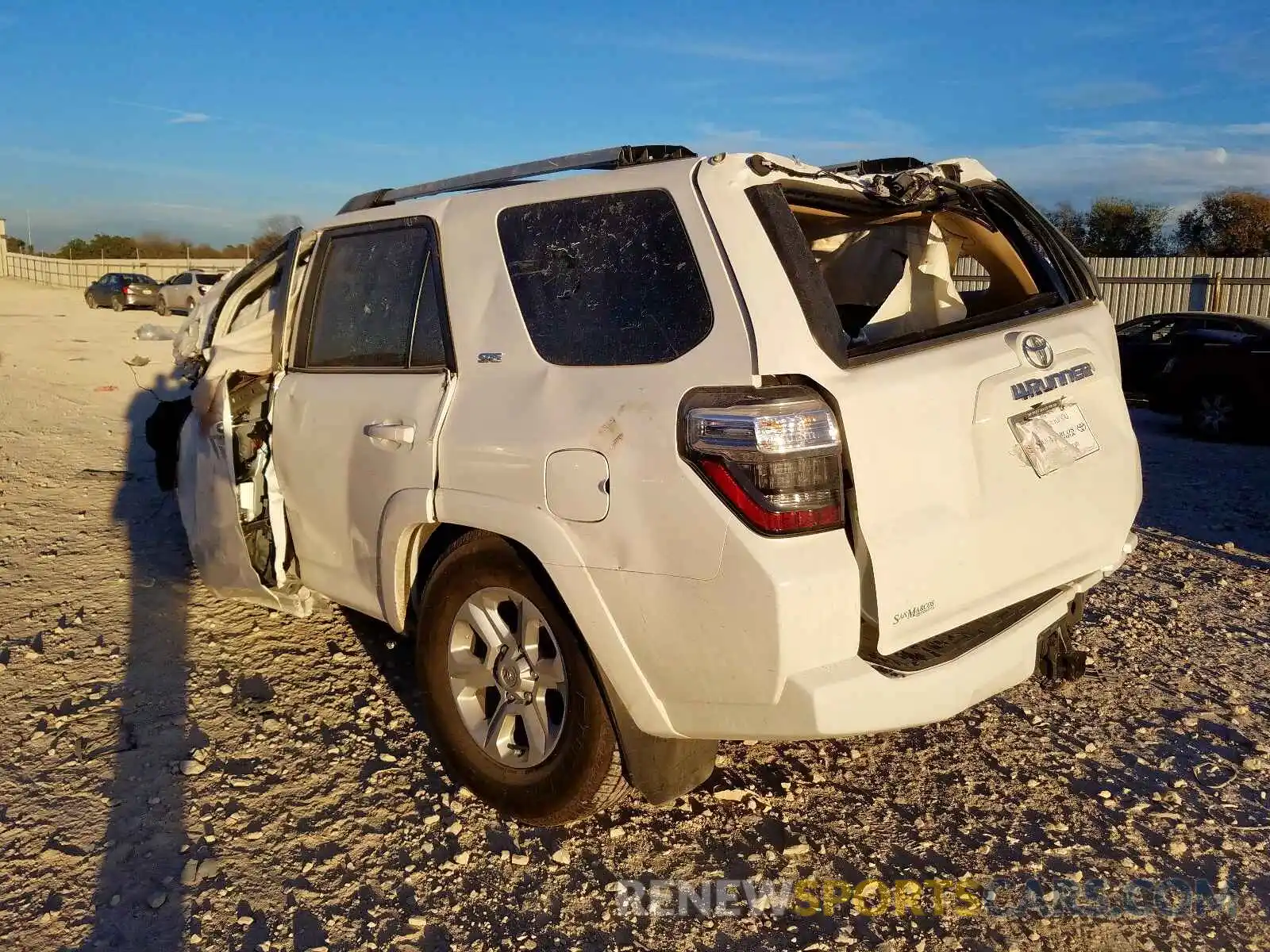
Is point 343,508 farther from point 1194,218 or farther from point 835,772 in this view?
point 1194,218

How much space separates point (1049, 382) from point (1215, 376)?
10304 mm

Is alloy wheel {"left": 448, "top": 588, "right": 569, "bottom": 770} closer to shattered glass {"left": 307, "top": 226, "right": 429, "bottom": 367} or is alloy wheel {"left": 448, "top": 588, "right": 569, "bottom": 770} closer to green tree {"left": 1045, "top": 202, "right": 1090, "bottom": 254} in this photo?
shattered glass {"left": 307, "top": 226, "right": 429, "bottom": 367}

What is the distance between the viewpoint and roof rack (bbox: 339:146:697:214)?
116 inches

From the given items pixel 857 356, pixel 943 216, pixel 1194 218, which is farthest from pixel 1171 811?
pixel 1194 218

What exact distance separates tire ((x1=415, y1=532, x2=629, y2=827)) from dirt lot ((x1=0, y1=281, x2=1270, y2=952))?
16cm

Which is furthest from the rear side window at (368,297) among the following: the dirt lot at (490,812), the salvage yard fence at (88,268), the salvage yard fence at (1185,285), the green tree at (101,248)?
the green tree at (101,248)

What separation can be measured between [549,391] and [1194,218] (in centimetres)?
3624

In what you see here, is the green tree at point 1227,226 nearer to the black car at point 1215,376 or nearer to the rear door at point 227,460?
the black car at point 1215,376

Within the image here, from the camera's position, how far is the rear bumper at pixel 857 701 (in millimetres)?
2436

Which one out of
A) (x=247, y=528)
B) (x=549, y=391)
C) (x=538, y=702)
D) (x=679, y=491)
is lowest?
(x=538, y=702)

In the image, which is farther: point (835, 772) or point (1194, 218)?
point (1194, 218)

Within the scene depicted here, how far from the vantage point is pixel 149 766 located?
11.5 ft

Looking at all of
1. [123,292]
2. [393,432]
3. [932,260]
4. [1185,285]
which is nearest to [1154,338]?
[1185,285]

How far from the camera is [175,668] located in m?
4.38
